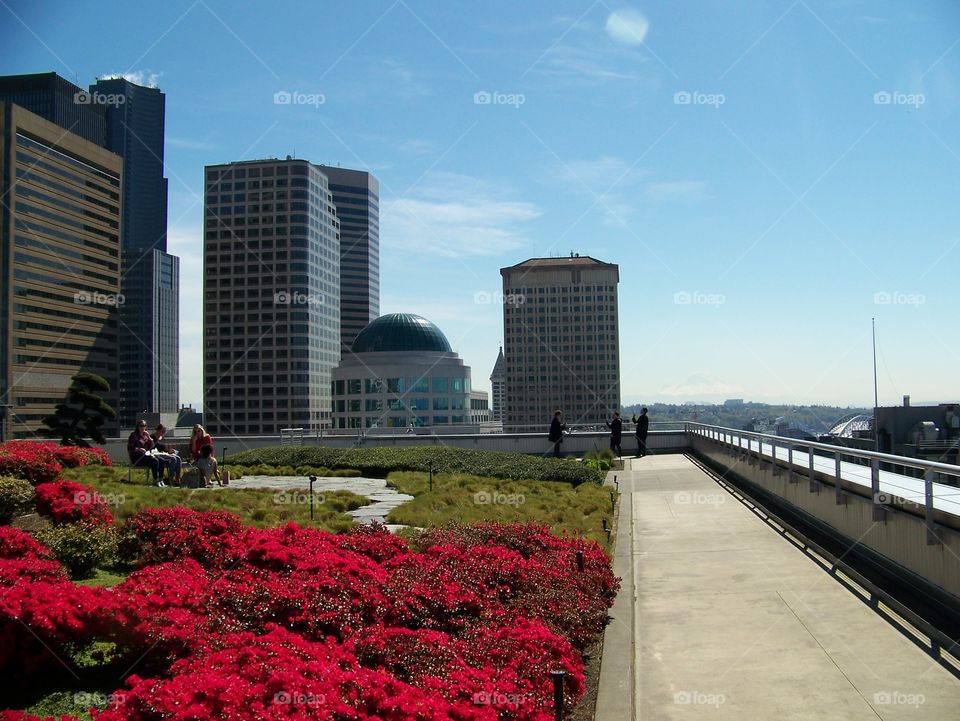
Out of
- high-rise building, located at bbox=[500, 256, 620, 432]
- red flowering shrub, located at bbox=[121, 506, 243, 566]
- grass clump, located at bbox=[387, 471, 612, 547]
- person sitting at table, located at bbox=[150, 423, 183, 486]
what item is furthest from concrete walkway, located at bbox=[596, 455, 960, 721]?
high-rise building, located at bbox=[500, 256, 620, 432]

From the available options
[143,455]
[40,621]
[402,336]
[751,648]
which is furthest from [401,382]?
[40,621]

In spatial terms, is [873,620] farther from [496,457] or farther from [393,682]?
[496,457]

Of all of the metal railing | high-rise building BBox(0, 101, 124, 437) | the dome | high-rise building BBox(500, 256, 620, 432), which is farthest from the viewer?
high-rise building BBox(500, 256, 620, 432)

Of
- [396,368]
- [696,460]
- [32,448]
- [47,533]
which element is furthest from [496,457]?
[396,368]

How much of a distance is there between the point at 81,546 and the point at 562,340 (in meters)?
185

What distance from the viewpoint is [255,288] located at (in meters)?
161

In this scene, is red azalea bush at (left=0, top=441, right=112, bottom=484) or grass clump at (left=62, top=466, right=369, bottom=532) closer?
Answer: grass clump at (left=62, top=466, right=369, bottom=532)

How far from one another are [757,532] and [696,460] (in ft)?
54.0

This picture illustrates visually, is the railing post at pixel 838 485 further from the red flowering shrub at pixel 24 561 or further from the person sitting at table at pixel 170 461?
the person sitting at table at pixel 170 461

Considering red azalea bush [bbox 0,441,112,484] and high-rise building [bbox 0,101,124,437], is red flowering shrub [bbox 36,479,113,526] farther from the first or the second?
high-rise building [bbox 0,101,124,437]

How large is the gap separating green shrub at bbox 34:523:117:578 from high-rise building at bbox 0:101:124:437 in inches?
4870

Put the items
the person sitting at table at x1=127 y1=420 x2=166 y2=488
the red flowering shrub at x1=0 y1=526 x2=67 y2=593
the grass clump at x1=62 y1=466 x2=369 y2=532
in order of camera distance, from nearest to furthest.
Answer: the red flowering shrub at x1=0 y1=526 x2=67 y2=593
the grass clump at x1=62 y1=466 x2=369 y2=532
the person sitting at table at x1=127 y1=420 x2=166 y2=488

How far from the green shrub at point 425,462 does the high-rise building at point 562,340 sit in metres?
163

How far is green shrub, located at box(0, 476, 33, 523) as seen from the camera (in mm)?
10750
